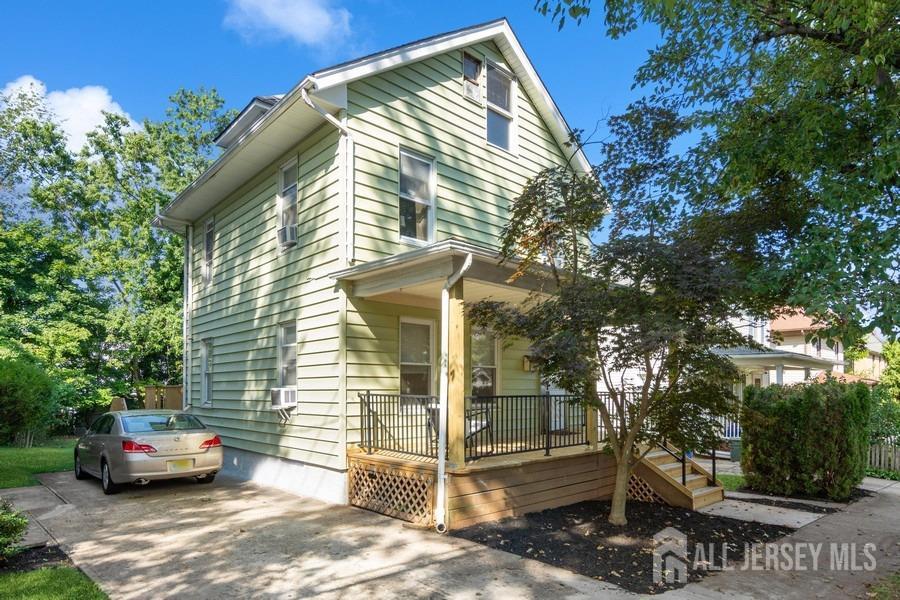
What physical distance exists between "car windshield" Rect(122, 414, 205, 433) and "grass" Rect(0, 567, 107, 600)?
12.3ft

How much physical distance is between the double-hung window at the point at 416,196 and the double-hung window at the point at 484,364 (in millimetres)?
2150

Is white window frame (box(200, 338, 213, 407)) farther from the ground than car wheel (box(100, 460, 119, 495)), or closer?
farther from the ground

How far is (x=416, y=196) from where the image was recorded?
937 centimetres

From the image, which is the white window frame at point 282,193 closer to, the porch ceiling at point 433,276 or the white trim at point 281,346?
the white trim at point 281,346

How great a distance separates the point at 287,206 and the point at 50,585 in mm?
6700

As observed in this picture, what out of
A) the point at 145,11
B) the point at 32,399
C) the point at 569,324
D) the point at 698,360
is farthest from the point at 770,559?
the point at 145,11

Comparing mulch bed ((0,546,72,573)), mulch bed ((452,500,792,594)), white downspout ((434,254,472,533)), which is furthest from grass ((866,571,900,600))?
mulch bed ((0,546,72,573))

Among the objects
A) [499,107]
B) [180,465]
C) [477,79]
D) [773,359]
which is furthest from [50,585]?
[773,359]

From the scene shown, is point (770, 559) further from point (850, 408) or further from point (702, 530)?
point (850, 408)

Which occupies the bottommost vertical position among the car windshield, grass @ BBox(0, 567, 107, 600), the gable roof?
grass @ BBox(0, 567, 107, 600)

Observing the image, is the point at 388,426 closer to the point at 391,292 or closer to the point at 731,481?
the point at 391,292

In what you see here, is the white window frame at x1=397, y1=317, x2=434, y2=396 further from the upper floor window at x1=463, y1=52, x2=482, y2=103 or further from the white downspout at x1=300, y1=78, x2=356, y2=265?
the upper floor window at x1=463, y1=52, x2=482, y2=103

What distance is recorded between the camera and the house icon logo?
515cm

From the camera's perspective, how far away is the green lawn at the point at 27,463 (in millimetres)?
9939
